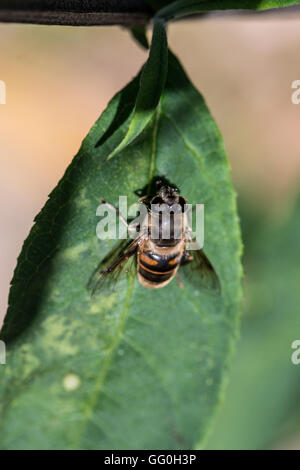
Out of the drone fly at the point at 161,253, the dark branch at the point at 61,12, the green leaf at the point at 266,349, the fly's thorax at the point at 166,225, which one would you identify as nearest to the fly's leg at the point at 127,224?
the drone fly at the point at 161,253

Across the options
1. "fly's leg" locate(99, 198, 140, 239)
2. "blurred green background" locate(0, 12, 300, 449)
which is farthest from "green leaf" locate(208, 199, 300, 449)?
"fly's leg" locate(99, 198, 140, 239)

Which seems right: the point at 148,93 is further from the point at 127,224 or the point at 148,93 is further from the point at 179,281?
the point at 179,281

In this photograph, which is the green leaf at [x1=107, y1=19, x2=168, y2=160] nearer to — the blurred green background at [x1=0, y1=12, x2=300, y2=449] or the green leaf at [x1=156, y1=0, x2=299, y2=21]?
the green leaf at [x1=156, y1=0, x2=299, y2=21]

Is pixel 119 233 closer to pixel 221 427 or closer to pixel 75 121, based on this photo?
pixel 221 427

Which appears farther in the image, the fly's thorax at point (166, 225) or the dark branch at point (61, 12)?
the fly's thorax at point (166, 225)

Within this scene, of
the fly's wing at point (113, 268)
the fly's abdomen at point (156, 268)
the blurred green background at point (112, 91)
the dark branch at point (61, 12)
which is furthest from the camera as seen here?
the blurred green background at point (112, 91)

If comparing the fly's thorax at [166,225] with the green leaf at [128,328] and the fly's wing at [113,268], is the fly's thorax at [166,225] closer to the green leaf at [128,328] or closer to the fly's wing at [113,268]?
the fly's wing at [113,268]
